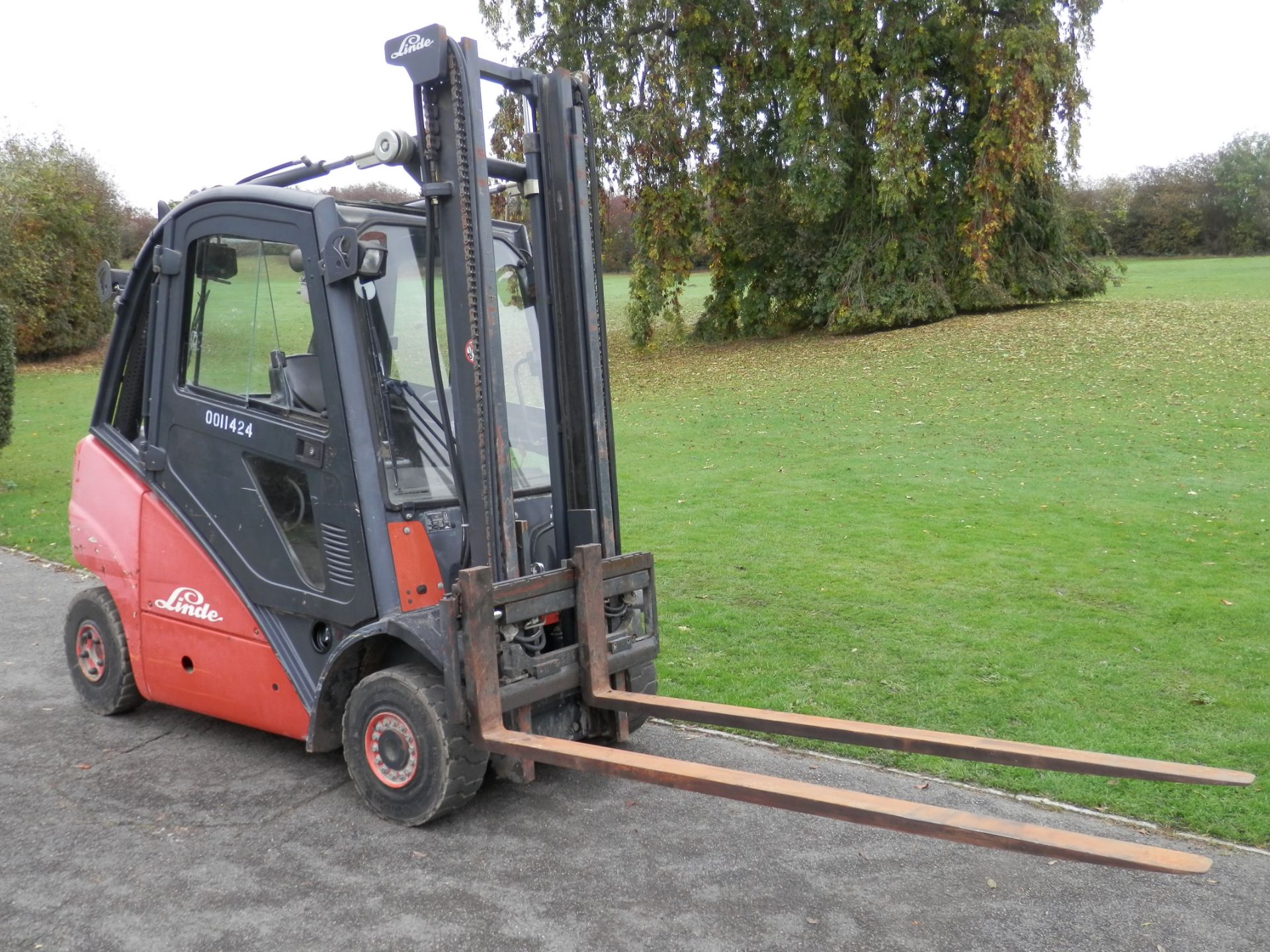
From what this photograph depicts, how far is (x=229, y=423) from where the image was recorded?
509 centimetres

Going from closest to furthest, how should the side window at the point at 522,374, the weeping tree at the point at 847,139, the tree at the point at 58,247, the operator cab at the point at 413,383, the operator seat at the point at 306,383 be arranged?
the operator cab at the point at 413,383 < the operator seat at the point at 306,383 < the side window at the point at 522,374 < the weeping tree at the point at 847,139 < the tree at the point at 58,247

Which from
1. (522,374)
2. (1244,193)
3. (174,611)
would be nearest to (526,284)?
(522,374)

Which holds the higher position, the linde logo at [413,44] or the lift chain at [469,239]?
the linde logo at [413,44]

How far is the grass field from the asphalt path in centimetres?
A: 88

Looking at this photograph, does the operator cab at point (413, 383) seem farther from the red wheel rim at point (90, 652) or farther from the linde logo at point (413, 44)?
the red wheel rim at point (90, 652)

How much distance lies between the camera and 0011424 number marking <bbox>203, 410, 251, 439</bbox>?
5012mm

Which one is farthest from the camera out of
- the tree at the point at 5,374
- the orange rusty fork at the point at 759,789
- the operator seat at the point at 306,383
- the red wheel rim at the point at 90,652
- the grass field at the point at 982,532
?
the tree at the point at 5,374

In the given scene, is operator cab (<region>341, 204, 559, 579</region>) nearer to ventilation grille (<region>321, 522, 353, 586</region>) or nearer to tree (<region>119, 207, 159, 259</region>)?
ventilation grille (<region>321, 522, 353, 586</region>)

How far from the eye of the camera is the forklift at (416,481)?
4.39m

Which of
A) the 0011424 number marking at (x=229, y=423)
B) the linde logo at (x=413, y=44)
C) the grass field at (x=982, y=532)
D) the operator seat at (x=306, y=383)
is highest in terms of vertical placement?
the linde logo at (x=413, y=44)

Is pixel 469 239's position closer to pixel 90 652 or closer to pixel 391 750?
pixel 391 750

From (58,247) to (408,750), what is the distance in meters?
31.4

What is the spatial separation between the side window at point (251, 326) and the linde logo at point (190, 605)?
0.97m

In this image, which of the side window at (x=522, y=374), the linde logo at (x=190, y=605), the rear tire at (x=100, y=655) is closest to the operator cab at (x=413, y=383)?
the side window at (x=522, y=374)
